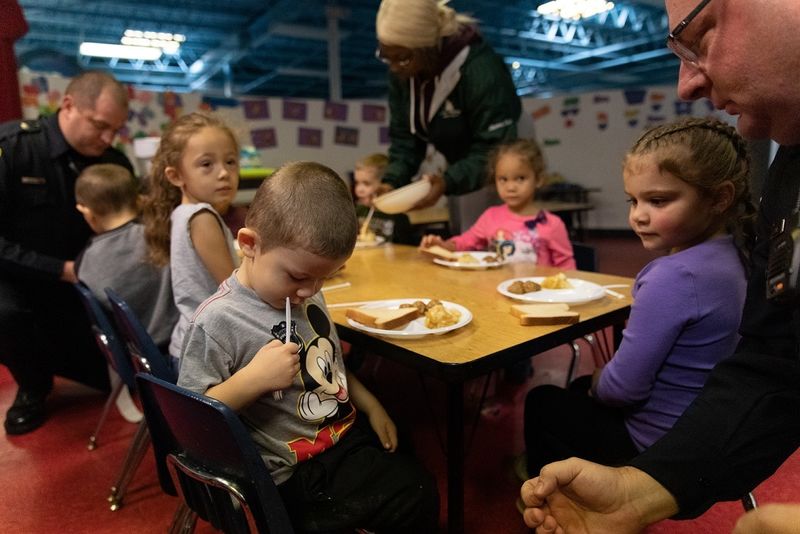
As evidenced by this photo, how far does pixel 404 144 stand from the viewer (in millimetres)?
2947

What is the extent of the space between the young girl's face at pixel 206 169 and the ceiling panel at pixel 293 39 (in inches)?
261

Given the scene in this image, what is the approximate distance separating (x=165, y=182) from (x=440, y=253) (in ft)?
3.31


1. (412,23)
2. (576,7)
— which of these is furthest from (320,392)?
(576,7)

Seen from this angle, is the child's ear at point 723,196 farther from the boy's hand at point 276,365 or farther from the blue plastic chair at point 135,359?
the blue plastic chair at point 135,359

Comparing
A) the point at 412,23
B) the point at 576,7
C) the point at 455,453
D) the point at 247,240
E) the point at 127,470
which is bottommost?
the point at 127,470

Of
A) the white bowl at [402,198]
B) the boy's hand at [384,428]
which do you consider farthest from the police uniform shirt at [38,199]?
the boy's hand at [384,428]

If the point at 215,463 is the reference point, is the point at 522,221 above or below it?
above

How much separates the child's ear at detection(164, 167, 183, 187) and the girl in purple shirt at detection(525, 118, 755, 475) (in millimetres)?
1288

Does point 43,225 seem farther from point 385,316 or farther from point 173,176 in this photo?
point 385,316

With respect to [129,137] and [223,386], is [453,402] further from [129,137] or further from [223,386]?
[129,137]

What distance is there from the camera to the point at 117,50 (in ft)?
31.3

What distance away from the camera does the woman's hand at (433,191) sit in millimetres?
2309

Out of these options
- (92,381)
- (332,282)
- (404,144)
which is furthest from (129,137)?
(332,282)

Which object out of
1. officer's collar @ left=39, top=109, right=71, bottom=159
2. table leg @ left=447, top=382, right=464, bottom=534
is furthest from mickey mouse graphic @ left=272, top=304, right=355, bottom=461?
officer's collar @ left=39, top=109, right=71, bottom=159
